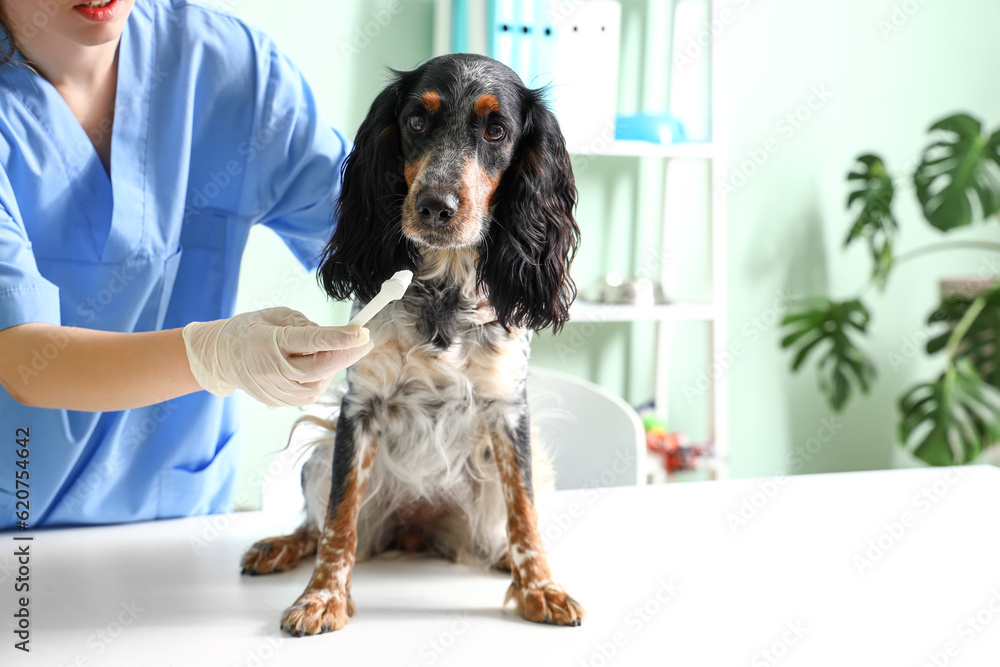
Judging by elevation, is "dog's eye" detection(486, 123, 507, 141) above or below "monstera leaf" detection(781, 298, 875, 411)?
above

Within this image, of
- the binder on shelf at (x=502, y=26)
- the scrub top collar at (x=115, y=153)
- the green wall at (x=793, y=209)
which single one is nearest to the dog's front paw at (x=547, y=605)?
the scrub top collar at (x=115, y=153)

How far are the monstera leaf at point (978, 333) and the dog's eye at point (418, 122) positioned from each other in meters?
2.71

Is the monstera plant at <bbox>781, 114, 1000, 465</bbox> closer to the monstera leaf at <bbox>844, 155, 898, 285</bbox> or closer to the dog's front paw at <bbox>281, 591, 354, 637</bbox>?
the monstera leaf at <bbox>844, 155, 898, 285</bbox>

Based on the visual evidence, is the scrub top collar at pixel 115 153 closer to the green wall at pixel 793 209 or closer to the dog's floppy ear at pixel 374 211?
the dog's floppy ear at pixel 374 211

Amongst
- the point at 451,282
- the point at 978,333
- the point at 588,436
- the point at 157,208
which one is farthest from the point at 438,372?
the point at 978,333

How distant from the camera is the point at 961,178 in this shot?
298 cm

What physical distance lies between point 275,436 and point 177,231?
141cm

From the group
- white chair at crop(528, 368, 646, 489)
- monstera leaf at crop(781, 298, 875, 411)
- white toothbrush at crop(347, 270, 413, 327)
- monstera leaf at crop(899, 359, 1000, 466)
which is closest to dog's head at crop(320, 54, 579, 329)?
white toothbrush at crop(347, 270, 413, 327)

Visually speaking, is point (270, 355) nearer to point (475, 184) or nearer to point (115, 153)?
point (475, 184)

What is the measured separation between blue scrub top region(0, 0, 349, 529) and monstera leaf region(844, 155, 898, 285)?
7.56 feet

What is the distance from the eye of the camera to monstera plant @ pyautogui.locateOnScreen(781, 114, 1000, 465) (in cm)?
299

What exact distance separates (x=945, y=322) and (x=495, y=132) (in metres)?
2.79

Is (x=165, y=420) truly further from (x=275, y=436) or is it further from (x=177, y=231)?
(x=275, y=436)

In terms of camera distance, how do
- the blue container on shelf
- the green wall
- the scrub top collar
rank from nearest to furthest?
the scrub top collar
the blue container on shelf
the green wall
